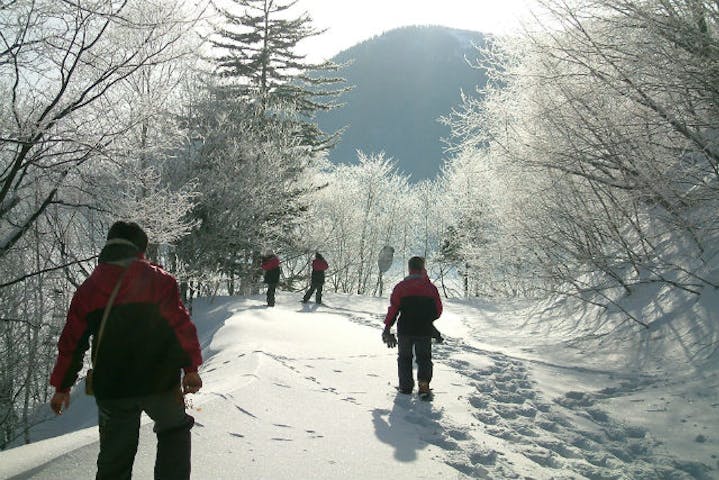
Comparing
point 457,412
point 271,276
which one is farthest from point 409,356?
point 271,276

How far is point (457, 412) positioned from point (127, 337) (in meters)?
3.71

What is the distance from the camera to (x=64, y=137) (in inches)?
296

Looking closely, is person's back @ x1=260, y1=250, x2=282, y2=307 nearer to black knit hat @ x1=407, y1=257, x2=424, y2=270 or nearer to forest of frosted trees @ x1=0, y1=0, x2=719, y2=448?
forest of frosted trees @ x1=0, y1=0, x2=719, y2=448

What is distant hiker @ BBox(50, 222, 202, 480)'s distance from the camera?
2.78m

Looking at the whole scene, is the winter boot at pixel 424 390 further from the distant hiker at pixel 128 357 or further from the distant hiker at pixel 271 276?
the distant hiker at pixel 271 276

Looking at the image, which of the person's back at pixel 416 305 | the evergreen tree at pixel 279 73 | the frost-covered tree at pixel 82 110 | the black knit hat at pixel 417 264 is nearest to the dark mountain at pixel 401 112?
the evergreen tree at pixel 279 73

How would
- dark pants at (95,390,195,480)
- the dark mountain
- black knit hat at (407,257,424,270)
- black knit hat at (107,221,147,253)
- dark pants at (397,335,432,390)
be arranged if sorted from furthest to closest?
the dark mountain < black knit hat at (407,257,424,270) < dark pants at (397,335,432,390) < black knit hat at (107,221,147,253) < dark pants at (95,390,195,480)

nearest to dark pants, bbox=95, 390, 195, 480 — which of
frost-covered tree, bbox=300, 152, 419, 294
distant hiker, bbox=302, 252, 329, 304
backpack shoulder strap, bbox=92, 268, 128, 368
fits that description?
backpack shoulder strap, bbox=92, 268, 128, 368

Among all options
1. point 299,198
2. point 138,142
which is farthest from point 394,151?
point 138,142

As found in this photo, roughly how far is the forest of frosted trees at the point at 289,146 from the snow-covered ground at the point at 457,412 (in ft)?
4.68

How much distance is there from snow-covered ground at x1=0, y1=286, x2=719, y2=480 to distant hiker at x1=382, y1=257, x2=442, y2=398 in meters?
0.34

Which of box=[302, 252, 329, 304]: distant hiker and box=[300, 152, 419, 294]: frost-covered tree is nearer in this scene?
box=[302, 252, 329, 304]: distant hiker

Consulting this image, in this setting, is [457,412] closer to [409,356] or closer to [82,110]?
[409,356]

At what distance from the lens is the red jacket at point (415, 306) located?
6.08 metres
